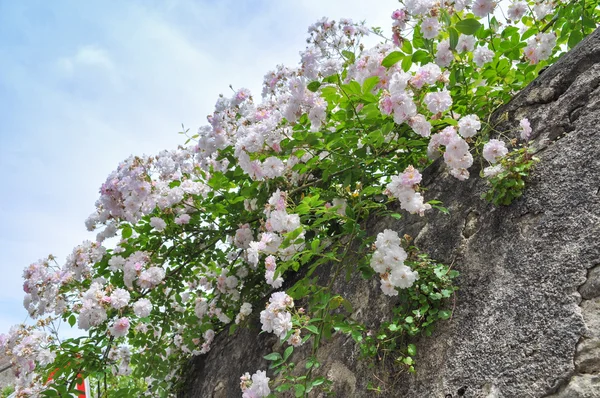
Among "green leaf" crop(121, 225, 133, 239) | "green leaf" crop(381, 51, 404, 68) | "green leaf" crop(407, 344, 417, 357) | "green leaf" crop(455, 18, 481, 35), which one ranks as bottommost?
"green leaf" crop(407, 344, 417, 357)

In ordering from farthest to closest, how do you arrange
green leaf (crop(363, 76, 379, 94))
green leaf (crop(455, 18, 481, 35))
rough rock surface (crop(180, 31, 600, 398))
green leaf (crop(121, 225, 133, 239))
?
green leaf (crop(121, 225, 133, 239)) → green leaf (crop(363, 76, 379, 94)) → green leaf (crop(455, 18, 481, 35)) → rough rock surface (crop(180, 31, 600, 398))

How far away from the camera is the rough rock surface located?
1550mm

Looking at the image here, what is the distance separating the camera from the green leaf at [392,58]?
2.21m

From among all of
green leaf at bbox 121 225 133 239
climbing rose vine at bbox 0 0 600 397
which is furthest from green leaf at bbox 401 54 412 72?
green leaf at bbox 121 225 133 239

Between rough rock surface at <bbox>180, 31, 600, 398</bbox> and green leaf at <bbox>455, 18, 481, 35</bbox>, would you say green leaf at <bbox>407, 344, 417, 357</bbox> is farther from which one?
green leaf at <bbox>455, 18, 481, 35</bbox>

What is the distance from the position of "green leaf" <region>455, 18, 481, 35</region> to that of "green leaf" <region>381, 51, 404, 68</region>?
0.28m

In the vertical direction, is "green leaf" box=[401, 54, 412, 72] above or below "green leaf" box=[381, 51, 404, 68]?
below

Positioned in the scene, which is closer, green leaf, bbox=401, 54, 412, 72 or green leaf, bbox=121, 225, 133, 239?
green leaf, bbox=401, 54, 412, 72

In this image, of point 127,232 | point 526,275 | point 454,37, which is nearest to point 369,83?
point 454,37

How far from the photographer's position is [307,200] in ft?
7.27

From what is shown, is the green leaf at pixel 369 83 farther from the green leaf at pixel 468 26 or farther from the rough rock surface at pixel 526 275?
the rough rock surface at pixel 526 275

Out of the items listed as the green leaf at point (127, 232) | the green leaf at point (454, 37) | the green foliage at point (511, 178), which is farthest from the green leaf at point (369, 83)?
the green leaf at point (127, 232)

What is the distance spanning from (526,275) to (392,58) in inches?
42.6

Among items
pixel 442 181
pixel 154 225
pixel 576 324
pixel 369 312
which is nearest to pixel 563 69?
pixel 442 181
